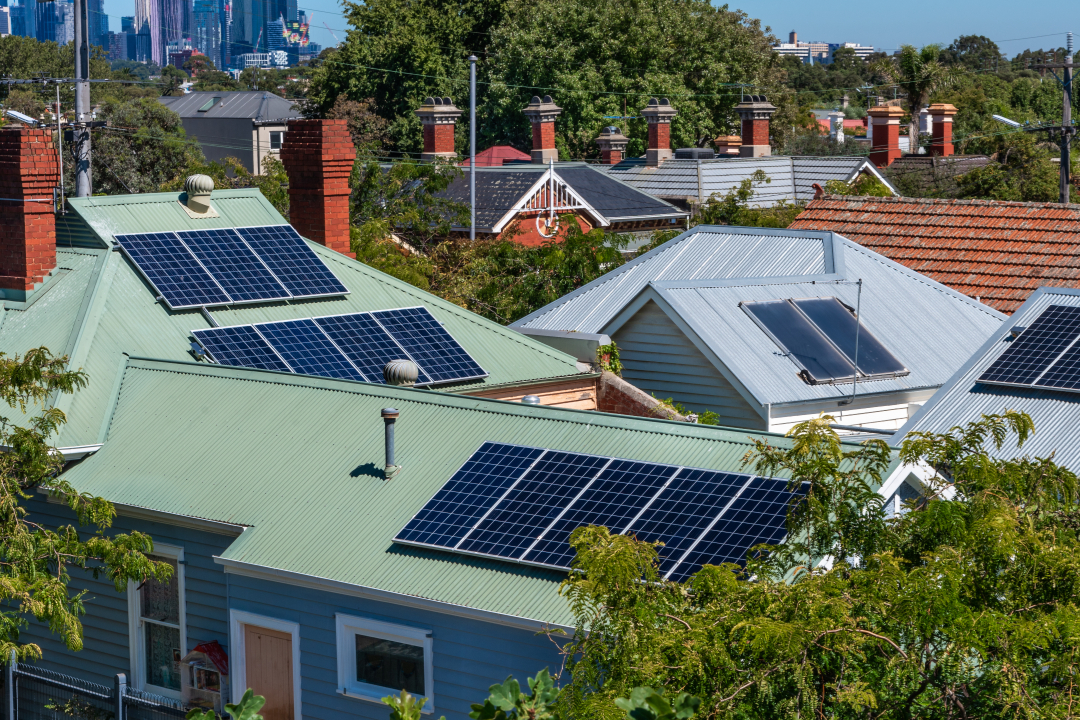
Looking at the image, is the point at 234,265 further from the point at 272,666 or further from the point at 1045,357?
the point at 1045,357

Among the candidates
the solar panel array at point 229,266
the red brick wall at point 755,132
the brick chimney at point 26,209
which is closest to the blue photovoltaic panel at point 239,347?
the solar panel array at point 229,266

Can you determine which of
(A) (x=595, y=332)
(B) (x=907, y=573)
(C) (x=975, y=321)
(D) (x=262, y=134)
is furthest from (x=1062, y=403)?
(D) (x=262, y=134)

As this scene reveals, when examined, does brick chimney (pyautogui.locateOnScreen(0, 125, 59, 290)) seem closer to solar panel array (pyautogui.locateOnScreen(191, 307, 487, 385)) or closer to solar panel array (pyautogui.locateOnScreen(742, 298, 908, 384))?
solar panel array (pyautogui.locateOnScreen(191, 307, 487, 385))

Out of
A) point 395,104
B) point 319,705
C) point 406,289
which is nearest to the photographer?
point 319,705

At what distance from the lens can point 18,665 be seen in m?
15.1

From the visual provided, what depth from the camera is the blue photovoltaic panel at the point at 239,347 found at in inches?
710

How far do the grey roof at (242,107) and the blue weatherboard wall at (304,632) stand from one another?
245 ft

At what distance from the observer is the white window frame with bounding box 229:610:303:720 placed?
13.1 meters

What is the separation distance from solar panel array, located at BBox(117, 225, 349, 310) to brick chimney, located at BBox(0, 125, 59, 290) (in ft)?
3.38

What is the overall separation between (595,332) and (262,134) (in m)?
71.5

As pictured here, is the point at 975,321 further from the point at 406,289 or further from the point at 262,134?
the point at 262,134

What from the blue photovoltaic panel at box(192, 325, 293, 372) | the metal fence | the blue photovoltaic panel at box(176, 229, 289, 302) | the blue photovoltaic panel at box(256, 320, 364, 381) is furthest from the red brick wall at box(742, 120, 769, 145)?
the metal fence

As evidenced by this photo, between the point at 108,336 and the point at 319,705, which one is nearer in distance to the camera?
the point at 319,705

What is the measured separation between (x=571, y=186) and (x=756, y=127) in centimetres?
1167
